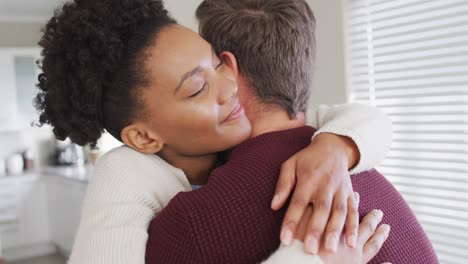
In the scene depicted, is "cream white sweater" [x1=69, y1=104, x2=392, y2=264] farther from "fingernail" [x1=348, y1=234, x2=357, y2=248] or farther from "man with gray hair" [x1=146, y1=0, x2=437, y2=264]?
"fingernail" [x1=348, y1=234, x2=357, y2=248]

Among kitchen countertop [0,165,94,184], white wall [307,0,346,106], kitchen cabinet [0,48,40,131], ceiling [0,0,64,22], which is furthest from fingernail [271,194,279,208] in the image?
kitchen cabinet [0,48,40,131]

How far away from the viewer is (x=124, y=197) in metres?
0.91

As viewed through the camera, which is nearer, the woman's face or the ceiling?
the woman's face

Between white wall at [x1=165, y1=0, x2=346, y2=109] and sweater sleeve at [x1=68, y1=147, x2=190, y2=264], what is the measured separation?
148 centimetres

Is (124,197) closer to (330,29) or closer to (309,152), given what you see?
(309,152)

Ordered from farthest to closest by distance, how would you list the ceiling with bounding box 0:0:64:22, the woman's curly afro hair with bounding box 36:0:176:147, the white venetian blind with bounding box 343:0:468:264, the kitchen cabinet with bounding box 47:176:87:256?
the ceiling with bounding box 0:0:64:22 < the kitchen cabinet with bounding box 47:176:87:256 < the white venetian blind with bounding box 343:0:468:264 < the woman's curly afro hair with bounding box 36:0:176:147

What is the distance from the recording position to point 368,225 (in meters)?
0.80

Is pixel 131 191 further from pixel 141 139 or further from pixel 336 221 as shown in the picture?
pixel 336 221

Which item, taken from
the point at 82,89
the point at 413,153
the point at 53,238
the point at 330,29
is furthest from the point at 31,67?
→ the point at 82,89

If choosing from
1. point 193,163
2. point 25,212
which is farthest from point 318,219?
point 25,212

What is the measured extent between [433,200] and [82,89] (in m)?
1.59

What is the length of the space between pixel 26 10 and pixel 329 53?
528cm

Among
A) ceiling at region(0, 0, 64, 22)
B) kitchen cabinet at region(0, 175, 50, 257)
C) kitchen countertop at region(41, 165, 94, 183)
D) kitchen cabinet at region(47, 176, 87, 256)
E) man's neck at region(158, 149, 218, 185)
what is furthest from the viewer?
kitchen cabinet at region(0, 175, 50, 257)

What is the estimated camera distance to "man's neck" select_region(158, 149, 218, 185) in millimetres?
1073
